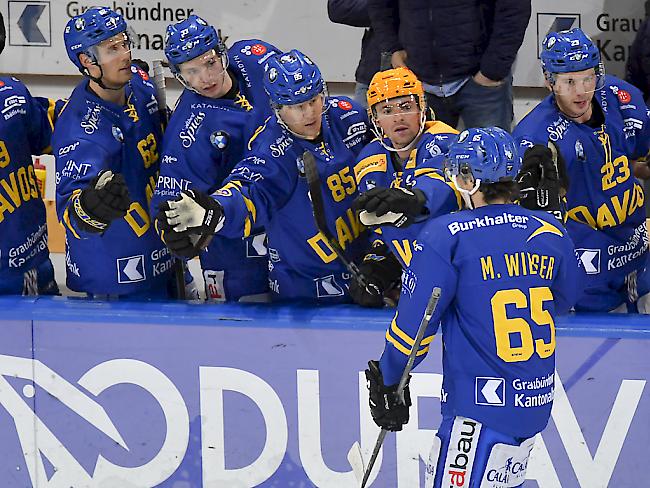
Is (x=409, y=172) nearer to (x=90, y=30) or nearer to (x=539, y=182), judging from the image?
(x=539, y=182)

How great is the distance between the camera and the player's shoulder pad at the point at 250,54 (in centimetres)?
489

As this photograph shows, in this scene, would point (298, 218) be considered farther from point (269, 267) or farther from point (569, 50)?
point (569, 50)

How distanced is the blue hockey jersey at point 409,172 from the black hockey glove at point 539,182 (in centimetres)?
26

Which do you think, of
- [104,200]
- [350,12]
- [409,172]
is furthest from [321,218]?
[350,12]

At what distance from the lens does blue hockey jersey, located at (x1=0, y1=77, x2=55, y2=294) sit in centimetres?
478

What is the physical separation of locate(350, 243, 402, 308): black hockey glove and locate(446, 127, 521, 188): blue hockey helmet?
3.10 ft

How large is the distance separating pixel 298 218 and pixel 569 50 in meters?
1.09

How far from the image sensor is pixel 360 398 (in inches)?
174

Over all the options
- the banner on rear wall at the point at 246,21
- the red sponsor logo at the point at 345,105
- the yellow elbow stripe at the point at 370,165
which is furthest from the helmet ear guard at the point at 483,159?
the banner on rear wall at the point at 246,21

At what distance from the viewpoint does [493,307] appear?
3.49 meters

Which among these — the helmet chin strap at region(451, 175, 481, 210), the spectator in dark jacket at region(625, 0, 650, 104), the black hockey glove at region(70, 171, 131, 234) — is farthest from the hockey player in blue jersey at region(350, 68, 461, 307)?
the spectator in dark jacket at region(625, 0, 650, 104)

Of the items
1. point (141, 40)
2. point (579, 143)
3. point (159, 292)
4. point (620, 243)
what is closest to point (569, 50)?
point (579, 143)

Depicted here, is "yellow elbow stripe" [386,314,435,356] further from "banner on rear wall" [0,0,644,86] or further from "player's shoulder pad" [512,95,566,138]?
"banner on rear wall" [0,0,644,86]

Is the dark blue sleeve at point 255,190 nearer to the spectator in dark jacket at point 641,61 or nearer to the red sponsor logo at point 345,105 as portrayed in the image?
the red sponsor logo at point 345,105
